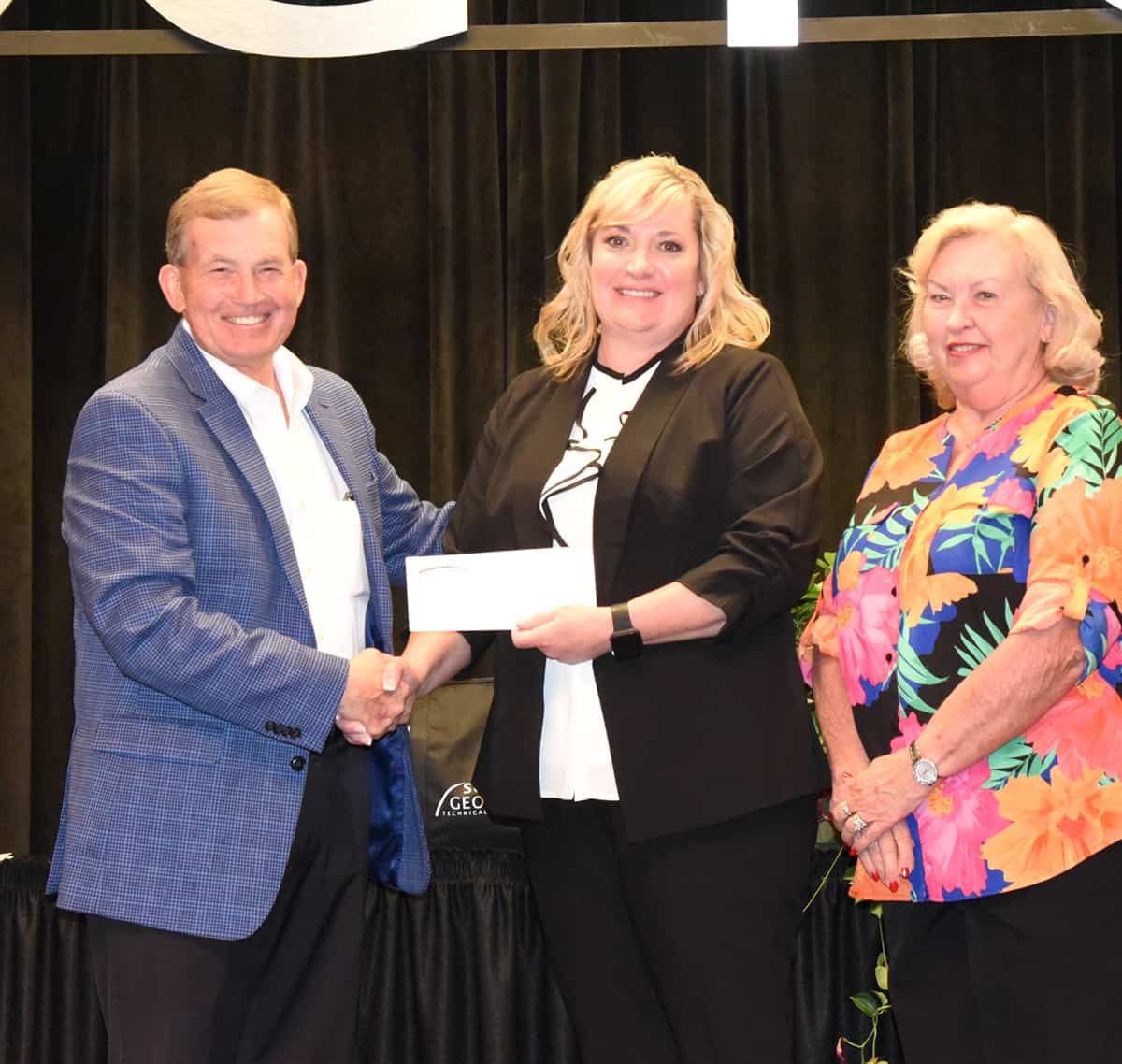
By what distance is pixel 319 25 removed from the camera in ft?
10.5

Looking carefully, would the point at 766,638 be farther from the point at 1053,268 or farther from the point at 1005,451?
the point at 1053,268

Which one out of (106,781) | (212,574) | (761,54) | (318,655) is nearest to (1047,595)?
(318,655)

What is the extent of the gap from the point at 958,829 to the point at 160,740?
1156mm

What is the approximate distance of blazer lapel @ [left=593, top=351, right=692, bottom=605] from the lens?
7.12 ft

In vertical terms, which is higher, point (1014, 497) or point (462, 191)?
point (462, 191)

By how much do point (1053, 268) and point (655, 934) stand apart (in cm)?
115

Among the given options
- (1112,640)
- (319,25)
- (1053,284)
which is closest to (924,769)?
(1112,640)

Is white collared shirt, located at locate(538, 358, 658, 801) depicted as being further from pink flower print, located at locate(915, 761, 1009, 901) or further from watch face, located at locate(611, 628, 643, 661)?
pink flower print, located at locate(915, 761, 1009, 901)

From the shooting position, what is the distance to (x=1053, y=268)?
2150mm

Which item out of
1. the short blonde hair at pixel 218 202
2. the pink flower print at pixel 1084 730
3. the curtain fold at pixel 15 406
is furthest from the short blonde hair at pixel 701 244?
the curtain fold at pixel 15 406

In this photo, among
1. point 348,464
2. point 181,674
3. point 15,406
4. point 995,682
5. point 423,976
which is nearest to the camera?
point 995,682

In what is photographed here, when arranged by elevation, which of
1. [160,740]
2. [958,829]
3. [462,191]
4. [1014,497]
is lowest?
[958,829]

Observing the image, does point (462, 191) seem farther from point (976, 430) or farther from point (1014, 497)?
point (1014, 497)

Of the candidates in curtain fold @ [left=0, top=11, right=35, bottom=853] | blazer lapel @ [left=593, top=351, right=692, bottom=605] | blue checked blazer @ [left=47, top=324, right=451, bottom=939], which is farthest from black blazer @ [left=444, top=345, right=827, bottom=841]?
curtain fold @ [left=0, top=11, right=35, bottom=853]
